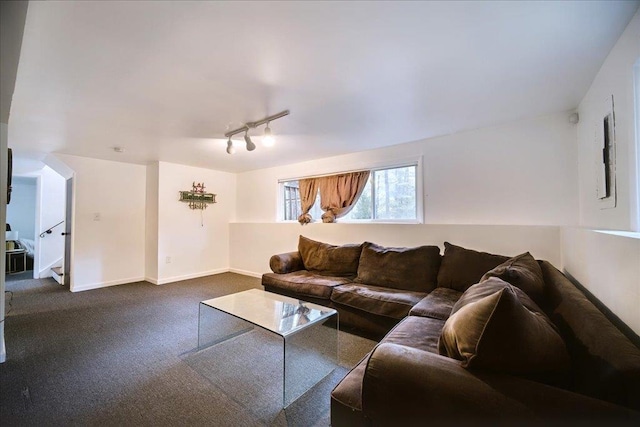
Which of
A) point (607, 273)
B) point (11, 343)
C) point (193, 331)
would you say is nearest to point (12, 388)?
point (11, 343)

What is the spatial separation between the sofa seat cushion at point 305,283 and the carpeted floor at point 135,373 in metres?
0.49

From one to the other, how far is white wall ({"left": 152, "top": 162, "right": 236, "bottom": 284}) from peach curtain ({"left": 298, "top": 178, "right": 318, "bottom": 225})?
6.64 ft

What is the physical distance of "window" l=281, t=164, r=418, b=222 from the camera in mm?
3549

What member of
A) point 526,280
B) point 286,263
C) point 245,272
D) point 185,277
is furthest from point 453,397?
point 185,277

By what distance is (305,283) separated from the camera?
2.99 m

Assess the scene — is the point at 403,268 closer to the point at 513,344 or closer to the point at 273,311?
the point at 273,311

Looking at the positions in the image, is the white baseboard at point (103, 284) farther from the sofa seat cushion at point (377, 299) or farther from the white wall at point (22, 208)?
the white wall at point (22, 208)

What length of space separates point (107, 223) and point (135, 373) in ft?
11.4

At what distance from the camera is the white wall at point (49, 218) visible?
16.4 feet

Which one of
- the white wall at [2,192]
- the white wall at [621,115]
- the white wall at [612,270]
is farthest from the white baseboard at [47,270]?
the white wall at [621,115]

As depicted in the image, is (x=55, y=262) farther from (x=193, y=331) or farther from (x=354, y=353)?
(x=354, y=353)

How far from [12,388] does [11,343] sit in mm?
954

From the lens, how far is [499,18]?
1334 millimetres

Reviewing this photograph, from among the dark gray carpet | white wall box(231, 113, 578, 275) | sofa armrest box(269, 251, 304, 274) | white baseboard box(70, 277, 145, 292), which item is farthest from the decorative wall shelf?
the dark gray carpet
